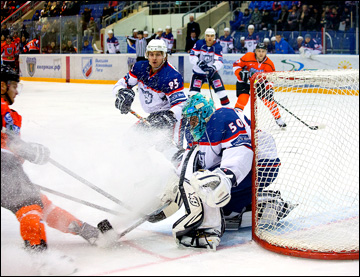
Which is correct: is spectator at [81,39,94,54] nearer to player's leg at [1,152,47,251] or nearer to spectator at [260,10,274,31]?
spectator at [260,10,274,31]

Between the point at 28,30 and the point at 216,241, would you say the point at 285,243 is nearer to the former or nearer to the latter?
the point at 216,241

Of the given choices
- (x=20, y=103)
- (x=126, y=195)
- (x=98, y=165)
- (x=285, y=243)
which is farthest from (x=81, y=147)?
(x=20, y=103)

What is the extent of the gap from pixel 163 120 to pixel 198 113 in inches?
44.8

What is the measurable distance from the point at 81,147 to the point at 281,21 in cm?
940

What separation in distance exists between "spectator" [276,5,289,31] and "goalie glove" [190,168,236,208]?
31.4ft

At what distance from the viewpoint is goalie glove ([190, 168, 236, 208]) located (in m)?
2.32

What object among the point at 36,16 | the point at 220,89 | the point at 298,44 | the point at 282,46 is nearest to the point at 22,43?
the point at 36,16

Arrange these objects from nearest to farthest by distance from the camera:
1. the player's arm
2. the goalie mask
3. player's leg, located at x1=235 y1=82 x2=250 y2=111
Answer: the goalie mask
player's leg, located at x1=235 y1=82 x2=250 y2=111
the player's arm

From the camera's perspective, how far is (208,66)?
707 cm

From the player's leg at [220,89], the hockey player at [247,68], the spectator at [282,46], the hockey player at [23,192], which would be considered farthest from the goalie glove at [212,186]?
the spectator at [282,46]

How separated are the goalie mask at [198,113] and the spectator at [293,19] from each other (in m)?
9.18

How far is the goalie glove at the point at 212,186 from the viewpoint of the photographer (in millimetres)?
2320

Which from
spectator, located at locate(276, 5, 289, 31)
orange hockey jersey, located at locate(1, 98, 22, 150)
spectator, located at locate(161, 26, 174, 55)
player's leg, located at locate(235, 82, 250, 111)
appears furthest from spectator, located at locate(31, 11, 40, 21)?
orange hockey jersey, located at locate(1, 98, 22, 150)

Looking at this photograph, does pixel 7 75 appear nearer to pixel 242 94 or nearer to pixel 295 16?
pixel 242 94
